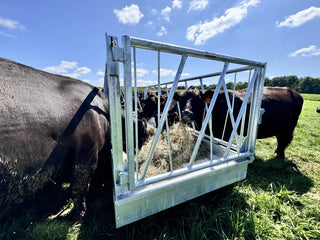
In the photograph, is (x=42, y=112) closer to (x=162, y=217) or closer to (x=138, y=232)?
(x=138, y=232)

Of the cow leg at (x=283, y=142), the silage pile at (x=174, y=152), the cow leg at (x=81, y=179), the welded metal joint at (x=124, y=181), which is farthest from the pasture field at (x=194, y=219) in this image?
the cow leg at (x=283, y=142)

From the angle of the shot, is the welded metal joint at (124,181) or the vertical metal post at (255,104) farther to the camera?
the vertical metal post at (255,104)

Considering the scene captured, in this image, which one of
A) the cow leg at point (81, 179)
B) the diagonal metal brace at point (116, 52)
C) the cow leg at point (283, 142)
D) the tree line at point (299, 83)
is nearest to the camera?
the diagonal metal brace at point (116, 52)

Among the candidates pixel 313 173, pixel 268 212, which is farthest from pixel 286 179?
pixel 268 212

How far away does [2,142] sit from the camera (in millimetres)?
1051

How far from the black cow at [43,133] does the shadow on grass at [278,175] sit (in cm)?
303

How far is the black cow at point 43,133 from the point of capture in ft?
3.69

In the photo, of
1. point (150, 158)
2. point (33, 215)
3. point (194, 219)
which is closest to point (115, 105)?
A: point (150, 158)

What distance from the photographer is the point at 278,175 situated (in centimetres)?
280

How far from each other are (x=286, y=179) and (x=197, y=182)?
250cm

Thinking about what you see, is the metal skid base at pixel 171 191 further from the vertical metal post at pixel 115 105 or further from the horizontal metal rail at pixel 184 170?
the vertical metal post at pixel 115 105

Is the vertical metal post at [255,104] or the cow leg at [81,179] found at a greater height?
the vertical metal post at [255,104]

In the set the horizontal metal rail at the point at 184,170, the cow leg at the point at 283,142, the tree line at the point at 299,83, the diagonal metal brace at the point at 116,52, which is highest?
the tree line at the point at 299,83

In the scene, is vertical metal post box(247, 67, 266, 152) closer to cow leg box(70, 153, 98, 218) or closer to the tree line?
cow leg box(70, 153, 98, 218)
